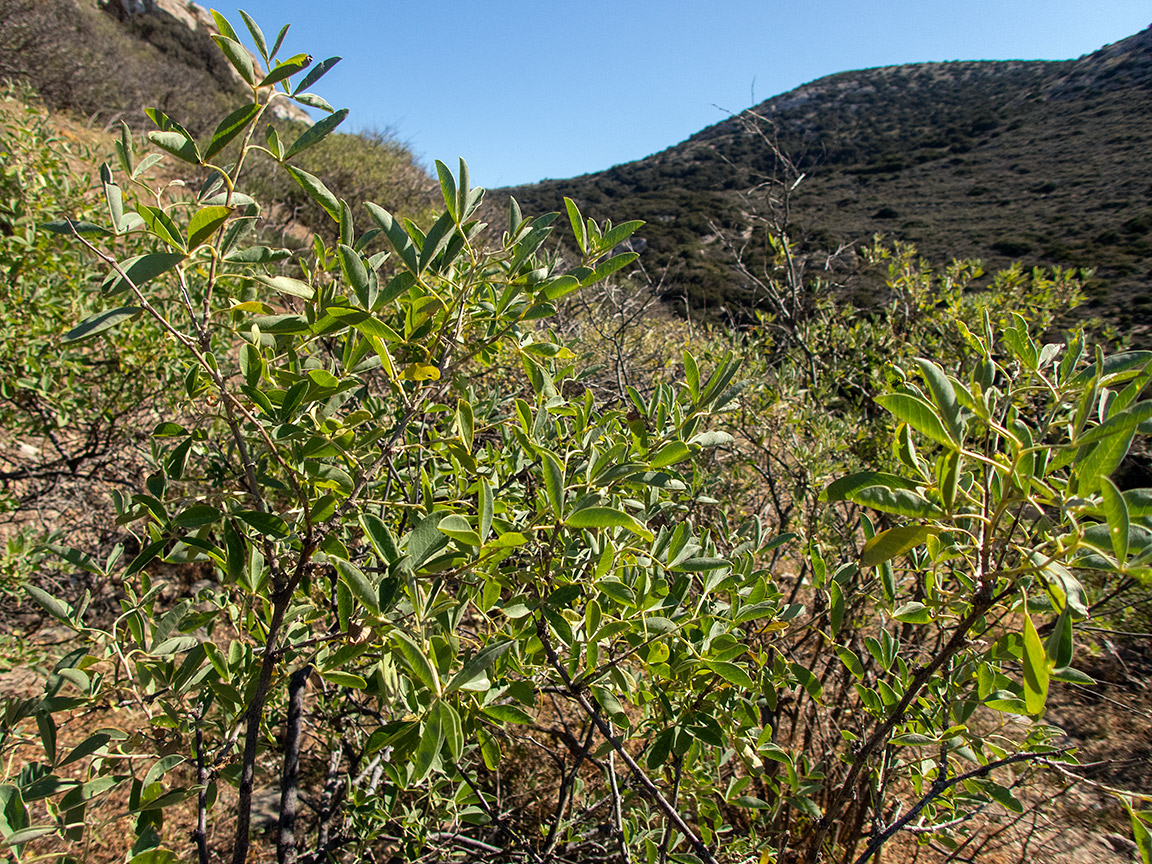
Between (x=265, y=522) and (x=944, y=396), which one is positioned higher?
(x=944, y=396)

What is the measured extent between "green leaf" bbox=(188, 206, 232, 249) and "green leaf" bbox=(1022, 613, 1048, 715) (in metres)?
0.96

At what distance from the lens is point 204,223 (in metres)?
0.66

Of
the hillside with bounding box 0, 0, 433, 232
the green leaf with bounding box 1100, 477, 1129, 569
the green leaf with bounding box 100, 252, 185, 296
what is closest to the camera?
the green leaf with bounding box 1100, 477, 1129, 569

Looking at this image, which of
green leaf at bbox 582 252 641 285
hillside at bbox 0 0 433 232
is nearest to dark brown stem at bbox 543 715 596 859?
green leaf at bbox 582 252 641 285

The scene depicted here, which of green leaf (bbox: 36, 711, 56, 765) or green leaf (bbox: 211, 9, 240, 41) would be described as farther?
green leaf (bbox: 36, 711, 56, 765)

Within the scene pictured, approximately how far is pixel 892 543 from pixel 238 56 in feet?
3.10

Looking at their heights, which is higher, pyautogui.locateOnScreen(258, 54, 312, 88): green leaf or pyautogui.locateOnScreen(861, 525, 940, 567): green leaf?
pyautogui.locateOnScreen(258, 54, 312, 88): green leaf

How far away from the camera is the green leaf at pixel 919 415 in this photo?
614 millimetres

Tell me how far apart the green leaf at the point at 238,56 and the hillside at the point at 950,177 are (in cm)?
1078

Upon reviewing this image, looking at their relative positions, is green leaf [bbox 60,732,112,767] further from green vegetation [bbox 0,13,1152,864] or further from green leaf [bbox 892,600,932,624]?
green leaf [bbox 892,600,932,624]

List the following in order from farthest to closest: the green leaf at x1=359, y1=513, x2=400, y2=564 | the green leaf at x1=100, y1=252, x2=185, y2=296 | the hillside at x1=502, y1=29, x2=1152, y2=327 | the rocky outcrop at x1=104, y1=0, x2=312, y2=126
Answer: the rocky outcrop at x1=104, y1=0, x2=312, y2=126 < the hillside at x1=502, y1=29, x2=1152, y2=327 < the green leaf at x1=359, y1=513, x2=400, y2=564 < the green leaf at x1=100, y1=252, x2=185, y2=296

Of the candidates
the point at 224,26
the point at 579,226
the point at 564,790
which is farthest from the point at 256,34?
the point at 564,790

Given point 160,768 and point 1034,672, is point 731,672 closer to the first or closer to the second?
point 1034,672

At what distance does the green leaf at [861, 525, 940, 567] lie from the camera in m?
0.67
